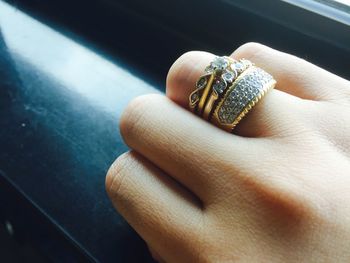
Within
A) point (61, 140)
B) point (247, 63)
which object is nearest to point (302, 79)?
point (247, 63)

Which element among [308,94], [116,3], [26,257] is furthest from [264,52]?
[26,257]

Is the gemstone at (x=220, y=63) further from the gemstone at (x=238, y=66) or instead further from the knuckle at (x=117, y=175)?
the knuckle at (x=117, y=175)

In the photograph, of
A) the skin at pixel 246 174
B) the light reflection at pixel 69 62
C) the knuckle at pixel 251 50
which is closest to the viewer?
the skin at pixel 246 174

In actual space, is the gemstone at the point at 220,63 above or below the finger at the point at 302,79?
below

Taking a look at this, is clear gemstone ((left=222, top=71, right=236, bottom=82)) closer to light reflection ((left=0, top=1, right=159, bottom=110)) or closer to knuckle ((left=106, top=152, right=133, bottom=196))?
knuckle ((left=106, top=152, right=133, bottom=196))

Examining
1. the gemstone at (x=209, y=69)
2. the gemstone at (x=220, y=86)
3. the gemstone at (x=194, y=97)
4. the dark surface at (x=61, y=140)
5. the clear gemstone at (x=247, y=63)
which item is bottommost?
the dark surface at (x=61, y=140)

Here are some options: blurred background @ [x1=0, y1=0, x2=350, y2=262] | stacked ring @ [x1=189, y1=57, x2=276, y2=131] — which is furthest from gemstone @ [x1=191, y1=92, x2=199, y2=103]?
blurred background @ [x1=0, y1=0, x2=350, y2=262]

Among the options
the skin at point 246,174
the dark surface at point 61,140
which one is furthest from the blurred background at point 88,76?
A: the skin at point 246,174
